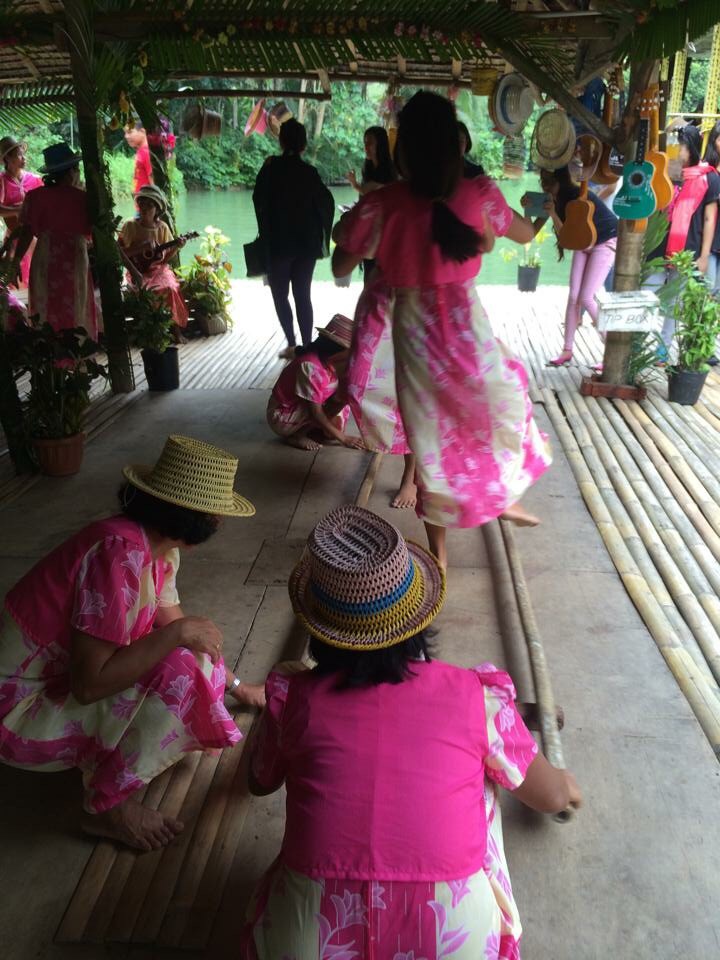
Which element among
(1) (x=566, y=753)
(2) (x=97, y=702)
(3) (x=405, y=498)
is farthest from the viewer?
(3) (x=405, y=498)

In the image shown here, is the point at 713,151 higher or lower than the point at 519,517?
higher

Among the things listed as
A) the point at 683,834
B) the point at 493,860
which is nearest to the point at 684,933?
the point at 683,834

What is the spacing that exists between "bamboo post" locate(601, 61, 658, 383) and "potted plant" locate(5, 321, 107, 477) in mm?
2808

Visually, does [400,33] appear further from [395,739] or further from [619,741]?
[395,739]

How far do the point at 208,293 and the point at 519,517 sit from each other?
435 centimetres

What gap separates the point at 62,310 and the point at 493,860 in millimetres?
4308

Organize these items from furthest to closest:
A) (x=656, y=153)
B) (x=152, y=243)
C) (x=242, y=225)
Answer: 1. (x=242, y=225)
2. (x=152, y=243)
3. (x=656, y=153)

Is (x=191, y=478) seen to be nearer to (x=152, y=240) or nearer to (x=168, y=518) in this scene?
(x=168, y=518)


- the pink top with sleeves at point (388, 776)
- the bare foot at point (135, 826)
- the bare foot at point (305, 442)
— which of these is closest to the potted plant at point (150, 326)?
the bare foot at point (305, 442)

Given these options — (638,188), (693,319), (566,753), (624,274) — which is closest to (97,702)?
(566,753)

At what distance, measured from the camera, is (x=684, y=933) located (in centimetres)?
142

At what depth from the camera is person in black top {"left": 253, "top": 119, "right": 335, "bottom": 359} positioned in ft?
16.1

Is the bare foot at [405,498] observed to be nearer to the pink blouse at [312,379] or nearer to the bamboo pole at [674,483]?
the pink blouse at [312,379]

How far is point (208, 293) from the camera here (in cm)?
640
